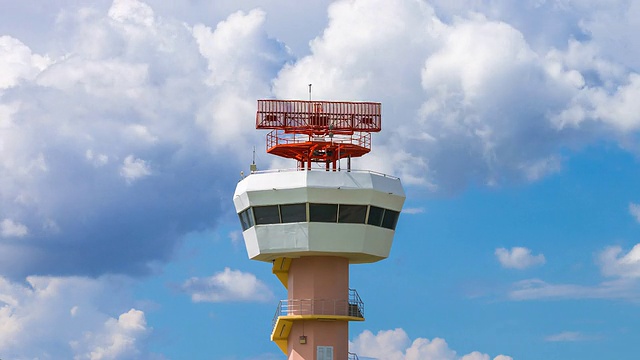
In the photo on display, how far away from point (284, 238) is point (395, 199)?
8359 millimetres

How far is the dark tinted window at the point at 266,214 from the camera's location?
106688 mm

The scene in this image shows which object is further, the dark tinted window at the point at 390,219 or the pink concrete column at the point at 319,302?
the dark tinted window at the point at 390,219

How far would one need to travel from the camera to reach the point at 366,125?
111688 millimetres

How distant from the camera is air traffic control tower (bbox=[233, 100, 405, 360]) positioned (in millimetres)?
106125

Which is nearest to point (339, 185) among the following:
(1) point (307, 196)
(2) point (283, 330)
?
(1) point (307, 196)

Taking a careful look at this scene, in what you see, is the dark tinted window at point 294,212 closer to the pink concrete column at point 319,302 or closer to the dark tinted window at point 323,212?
the dark tinted window at point 323,212

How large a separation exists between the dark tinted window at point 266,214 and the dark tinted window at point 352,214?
4279mm

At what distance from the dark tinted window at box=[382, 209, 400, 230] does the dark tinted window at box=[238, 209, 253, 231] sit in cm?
905

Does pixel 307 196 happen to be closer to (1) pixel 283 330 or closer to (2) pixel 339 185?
(2) pixel 339 185

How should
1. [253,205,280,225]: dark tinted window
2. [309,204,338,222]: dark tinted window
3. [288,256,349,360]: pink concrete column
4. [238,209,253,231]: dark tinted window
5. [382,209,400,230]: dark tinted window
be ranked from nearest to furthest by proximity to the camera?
[309,204,338,222]: dark tinted window, [253,205,280,225]: dark tinted window, [288,256,349,360]: pink concrete column, [238,209,253,231]: dark tinted window, [382,209,400,230]: dark tinted window

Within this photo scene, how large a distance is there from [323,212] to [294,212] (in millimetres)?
1933

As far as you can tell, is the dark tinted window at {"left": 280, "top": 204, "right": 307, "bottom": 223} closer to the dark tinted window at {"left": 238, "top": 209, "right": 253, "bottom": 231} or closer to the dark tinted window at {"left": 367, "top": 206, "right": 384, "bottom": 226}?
the dark tinted window at {"left": 238, "top": 209, "right": 253, "bottom": 231}

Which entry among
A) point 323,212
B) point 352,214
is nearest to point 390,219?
point 352,214

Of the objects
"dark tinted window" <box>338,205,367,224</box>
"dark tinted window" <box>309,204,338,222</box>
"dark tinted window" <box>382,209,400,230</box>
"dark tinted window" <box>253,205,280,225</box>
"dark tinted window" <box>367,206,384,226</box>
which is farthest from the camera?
"dark tinted window" <box>382,209,400,230</box>
